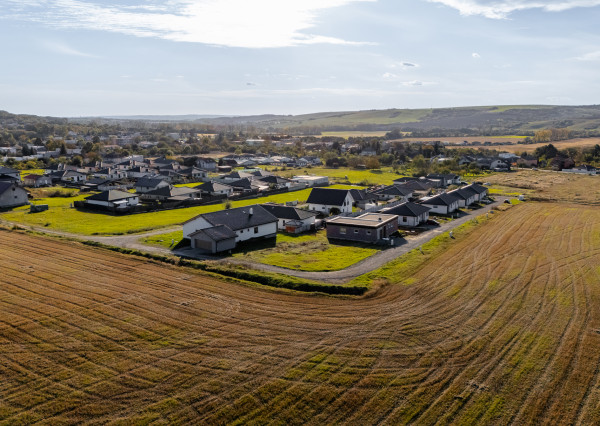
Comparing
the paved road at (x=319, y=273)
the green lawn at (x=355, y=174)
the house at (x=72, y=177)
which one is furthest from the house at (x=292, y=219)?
the house at (x=72, y=177)

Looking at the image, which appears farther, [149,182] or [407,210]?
[149,182]

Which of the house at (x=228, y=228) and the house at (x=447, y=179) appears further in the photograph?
the house at (x=447, y=179)

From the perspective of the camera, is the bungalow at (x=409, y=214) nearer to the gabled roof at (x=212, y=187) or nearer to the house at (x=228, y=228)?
the house at (x=228, y=228)

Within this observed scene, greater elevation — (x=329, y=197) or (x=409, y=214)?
(x=329, y=197)

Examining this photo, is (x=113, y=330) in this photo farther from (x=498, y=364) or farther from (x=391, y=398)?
(x=498, y=364)

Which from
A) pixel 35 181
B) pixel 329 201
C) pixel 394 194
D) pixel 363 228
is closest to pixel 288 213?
pixel 363 228

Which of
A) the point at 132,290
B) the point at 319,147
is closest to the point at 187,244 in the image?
the point at 132,290

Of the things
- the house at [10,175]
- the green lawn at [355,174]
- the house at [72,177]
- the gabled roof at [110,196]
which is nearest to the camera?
the gabled roof at [110,196]

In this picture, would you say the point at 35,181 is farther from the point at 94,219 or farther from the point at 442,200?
the point at 442,200
